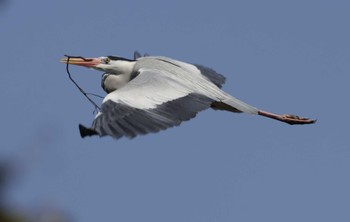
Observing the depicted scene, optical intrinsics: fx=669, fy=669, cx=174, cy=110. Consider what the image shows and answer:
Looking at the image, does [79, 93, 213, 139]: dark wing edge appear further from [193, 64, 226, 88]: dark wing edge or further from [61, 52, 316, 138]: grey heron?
[193, 64, 226, 88]: dark wing edge

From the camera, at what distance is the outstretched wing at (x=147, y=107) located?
4.68 metres

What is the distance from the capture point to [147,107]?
533 centimetres

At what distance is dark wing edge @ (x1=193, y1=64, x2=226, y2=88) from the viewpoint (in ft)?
25.8

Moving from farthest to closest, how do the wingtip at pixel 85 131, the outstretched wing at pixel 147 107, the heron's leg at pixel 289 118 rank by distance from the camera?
the heron's leg at pixel 289 118, the outstretched wing at pixel 147 107, the wingtip at pixel 85 131

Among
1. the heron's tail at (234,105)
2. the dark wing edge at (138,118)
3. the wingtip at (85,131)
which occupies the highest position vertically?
the heron's tail at (234,105)

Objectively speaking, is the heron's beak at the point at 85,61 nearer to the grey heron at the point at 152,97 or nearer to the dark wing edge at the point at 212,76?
the grey heron at the point at 152,97

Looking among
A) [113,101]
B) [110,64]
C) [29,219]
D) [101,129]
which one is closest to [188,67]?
[110,64]

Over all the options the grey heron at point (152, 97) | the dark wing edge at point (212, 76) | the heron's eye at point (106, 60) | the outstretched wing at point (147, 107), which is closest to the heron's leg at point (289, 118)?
the grey heron at point (152, 97)

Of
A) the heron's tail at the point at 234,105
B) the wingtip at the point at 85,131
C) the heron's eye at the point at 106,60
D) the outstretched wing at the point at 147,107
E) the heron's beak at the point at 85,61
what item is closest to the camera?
the wingtip at the point at 85,131

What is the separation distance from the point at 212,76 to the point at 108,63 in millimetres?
1304

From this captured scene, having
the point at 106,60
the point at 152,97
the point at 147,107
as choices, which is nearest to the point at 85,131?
the point at 147,107

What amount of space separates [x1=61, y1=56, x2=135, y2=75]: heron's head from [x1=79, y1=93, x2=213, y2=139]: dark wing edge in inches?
84.9

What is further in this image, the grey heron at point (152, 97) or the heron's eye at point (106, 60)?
the heron's eye at point (106, 60)

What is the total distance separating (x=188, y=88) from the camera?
20.9ft
